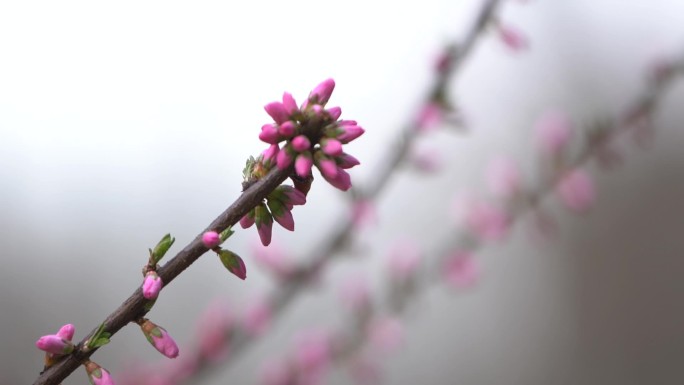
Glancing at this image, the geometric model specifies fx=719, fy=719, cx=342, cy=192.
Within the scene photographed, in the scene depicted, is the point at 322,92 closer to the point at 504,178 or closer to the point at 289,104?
the point at 289,104

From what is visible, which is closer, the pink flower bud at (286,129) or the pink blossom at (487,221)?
the pink flower bud at (286,129)

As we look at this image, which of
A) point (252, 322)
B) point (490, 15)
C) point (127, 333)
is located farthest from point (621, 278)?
point (490, 15)

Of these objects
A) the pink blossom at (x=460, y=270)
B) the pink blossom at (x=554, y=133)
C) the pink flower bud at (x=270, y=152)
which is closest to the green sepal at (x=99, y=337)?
the pink flower bud at (x=270, y=152)

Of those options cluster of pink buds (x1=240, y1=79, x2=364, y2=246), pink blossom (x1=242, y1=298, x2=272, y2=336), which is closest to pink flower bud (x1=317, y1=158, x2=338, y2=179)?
cluster of pink buds (x1=240, y1=79, x2=364, y2=246)

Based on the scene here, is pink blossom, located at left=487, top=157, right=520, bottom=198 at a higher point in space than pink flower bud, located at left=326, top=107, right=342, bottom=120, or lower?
higher

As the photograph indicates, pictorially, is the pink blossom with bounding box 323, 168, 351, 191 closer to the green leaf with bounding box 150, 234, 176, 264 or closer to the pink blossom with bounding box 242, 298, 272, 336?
the green leaf with bounding box 150, 234, 176, 264

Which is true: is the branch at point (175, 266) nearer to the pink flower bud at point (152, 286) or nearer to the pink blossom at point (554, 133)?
the pink flower bud at point (152, 286)

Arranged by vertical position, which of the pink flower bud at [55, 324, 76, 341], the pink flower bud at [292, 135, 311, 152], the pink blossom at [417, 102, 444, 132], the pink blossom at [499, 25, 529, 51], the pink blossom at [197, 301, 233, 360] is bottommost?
the pink flower bud at [292, 135, 311, 152]

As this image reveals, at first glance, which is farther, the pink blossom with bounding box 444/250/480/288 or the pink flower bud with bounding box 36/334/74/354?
the pink blossom with bounding box 444/250/480/288
